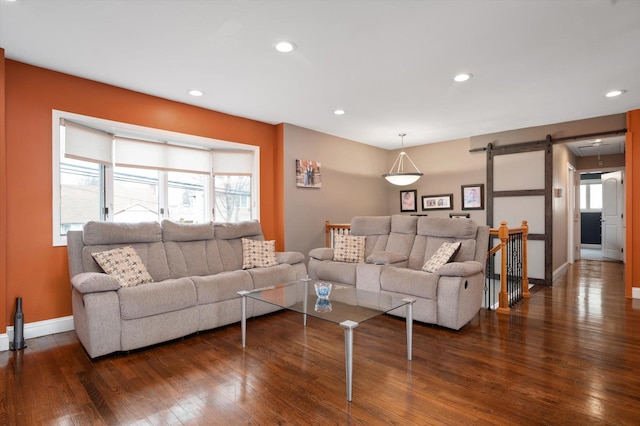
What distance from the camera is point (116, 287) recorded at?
2.81 meters

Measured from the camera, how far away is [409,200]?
7.07m

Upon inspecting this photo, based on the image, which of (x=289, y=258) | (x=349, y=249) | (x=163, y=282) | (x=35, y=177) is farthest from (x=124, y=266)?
(x=349, y=249)

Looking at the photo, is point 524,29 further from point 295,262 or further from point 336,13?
point 295,262

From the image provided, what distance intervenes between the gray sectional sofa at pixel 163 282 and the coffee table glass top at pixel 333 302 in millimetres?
556

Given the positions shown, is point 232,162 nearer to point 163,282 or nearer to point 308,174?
point 308,174

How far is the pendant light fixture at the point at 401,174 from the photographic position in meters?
5.54

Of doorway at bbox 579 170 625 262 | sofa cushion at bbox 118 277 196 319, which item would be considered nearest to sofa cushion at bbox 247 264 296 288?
sofa cushion at bbox 118 277 196 319

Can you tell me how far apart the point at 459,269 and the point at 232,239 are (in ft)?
8.73

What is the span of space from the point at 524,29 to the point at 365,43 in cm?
119

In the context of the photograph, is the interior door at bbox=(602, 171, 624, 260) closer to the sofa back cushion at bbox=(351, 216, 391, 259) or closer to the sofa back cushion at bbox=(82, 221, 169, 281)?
the sofa back cushion at bbox=(351, 216, 391, 259)

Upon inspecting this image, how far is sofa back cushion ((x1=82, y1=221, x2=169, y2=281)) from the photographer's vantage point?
319 cm

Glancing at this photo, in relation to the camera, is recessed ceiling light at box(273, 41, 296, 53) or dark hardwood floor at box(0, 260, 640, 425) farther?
recessed ceiling light at box(273, 41, 296, 53)

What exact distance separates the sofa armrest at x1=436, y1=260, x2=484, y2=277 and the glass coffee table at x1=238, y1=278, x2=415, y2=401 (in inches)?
31.4

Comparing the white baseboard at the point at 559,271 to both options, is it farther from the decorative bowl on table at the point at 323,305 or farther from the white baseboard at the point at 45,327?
the white baseboard at the point at 45,327
